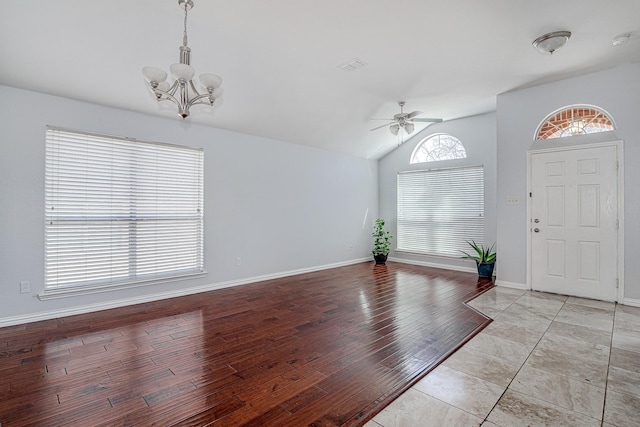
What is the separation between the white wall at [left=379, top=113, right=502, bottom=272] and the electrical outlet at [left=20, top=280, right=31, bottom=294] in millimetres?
6368

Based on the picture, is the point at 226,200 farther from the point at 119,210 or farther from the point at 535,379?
the point at 535,379

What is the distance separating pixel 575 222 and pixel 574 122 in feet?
4.75

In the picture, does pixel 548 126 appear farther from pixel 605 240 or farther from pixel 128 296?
pixel 128 296

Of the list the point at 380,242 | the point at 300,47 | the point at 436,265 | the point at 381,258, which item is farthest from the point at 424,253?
the point at 300,47

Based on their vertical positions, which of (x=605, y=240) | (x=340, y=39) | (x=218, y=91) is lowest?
(x=605, y=240)

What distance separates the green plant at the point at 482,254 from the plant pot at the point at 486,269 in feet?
0.12

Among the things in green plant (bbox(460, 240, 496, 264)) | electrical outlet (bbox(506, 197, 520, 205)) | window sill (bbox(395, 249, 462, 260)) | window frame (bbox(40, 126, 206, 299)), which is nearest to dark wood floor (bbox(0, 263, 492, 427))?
window frame (bbox(40, 126, 206, 299))

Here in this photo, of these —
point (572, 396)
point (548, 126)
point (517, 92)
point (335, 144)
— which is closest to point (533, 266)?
point (548, 126)

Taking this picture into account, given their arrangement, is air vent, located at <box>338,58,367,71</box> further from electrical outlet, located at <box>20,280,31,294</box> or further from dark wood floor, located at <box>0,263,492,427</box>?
electrical outlet, located at <box>20,280,31,294</box>

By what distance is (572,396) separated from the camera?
2002 mm

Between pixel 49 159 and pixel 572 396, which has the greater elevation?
pixel 49 159

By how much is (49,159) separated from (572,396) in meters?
5.33

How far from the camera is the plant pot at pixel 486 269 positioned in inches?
214

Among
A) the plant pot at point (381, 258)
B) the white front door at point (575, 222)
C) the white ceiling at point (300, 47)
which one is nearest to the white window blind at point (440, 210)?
the plant pot at point (381, 258)
